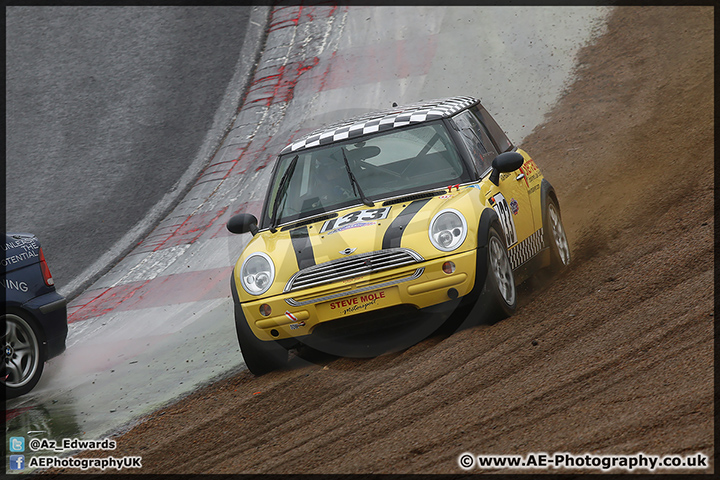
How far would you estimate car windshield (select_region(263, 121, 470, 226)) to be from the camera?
6.43 m

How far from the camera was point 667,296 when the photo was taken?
565 centimetres

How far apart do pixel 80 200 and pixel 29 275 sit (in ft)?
18.2

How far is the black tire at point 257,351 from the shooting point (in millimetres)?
6030

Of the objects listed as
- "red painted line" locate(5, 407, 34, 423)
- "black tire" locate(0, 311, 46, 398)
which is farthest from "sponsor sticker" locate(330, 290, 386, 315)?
"black tire" locate(0, 311, 46, 398)

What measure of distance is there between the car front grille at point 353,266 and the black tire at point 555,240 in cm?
208

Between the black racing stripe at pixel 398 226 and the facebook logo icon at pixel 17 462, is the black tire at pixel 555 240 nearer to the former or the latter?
the black racing stripe at pixel 398 226

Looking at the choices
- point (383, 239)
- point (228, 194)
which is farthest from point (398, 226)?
point (228, 194)

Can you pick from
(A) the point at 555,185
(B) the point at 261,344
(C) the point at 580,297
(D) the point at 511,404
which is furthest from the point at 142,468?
(A) the point at 555,185

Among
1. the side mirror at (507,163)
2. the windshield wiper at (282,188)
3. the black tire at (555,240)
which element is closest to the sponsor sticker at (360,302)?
the windshield wiper at (282,188)

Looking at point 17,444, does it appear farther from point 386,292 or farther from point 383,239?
point 383,239

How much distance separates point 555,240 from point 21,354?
4.76m

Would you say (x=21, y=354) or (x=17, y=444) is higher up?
(x=21, y=354)

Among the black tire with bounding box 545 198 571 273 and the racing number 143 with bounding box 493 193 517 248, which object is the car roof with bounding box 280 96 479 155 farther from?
the black tire with bounding box 545 198 571 273

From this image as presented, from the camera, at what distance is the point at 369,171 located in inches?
260
